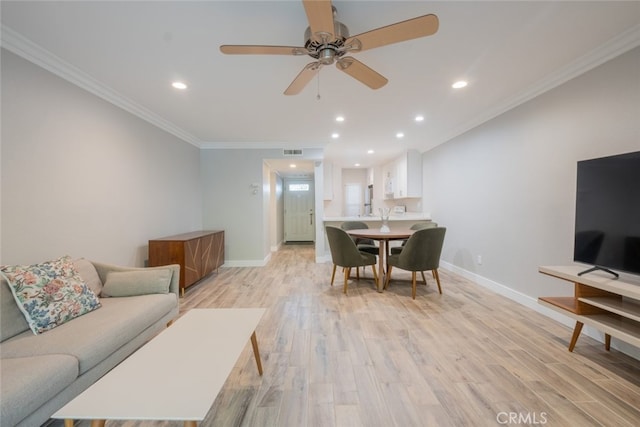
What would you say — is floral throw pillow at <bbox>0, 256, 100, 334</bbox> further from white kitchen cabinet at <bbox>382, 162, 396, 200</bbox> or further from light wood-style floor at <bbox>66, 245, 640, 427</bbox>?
white kitchen cabinet at <bbox>382, 162, 396, 200</bbox>

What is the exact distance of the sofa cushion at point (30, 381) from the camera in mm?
980

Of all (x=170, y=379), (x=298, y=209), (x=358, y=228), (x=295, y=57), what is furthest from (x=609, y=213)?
(x=298, y=209)

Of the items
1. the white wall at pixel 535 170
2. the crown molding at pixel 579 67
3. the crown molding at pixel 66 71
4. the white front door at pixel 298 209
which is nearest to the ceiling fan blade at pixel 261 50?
the crown molding at pixel 66 71

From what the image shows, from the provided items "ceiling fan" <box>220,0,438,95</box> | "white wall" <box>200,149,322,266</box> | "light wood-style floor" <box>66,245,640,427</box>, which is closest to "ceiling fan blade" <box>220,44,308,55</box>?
"ceiling fan" <box>220,0,438,95</box>

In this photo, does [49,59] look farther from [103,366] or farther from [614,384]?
[614,384]

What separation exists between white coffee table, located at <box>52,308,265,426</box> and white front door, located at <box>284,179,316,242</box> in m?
6.31

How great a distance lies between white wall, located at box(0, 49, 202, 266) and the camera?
1.84 meters

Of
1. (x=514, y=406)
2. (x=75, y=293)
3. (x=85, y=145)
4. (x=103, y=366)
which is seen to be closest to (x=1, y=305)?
(x=75, y=293)

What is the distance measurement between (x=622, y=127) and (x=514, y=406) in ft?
7.44

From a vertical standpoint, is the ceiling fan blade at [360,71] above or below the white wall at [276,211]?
above

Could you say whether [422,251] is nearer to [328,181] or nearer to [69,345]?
[69,345]

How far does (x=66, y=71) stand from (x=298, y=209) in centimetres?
601

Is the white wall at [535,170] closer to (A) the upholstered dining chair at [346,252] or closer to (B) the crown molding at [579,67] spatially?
(B) the crown molding at [579,67]

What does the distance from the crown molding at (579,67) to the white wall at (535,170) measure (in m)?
0.05
